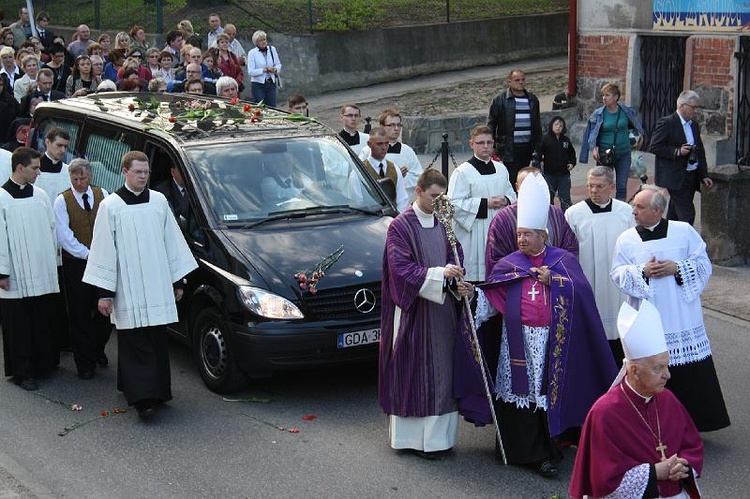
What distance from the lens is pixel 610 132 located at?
579 inches

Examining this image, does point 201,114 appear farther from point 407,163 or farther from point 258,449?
point 258,449

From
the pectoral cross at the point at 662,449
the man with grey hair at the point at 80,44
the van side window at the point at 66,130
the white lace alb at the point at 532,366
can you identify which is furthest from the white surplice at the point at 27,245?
the man with grey hair at the point at 80,44

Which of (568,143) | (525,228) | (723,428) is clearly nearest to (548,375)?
(525,228)

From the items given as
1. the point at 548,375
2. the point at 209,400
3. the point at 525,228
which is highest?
the point at 525,228

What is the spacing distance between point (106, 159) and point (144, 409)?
2968mm

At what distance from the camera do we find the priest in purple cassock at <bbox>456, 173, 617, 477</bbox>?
772 centimetres

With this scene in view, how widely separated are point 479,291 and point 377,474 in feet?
4.34

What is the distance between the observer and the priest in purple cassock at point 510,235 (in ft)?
26.9

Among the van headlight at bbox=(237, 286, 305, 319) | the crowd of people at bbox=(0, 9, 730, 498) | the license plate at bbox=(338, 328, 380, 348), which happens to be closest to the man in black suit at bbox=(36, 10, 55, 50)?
the crowd of people at bbox=(0, 9, 730, 498)

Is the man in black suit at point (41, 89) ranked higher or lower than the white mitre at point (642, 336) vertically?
higher

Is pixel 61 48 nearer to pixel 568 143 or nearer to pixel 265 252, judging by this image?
pixel 568 143

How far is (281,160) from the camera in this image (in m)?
10.5

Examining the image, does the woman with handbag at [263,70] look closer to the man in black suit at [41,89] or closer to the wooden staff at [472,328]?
the man in black suit at [41,89]

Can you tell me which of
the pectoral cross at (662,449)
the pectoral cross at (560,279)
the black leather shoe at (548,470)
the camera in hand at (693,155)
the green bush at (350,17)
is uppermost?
the green bush at (350,17)
